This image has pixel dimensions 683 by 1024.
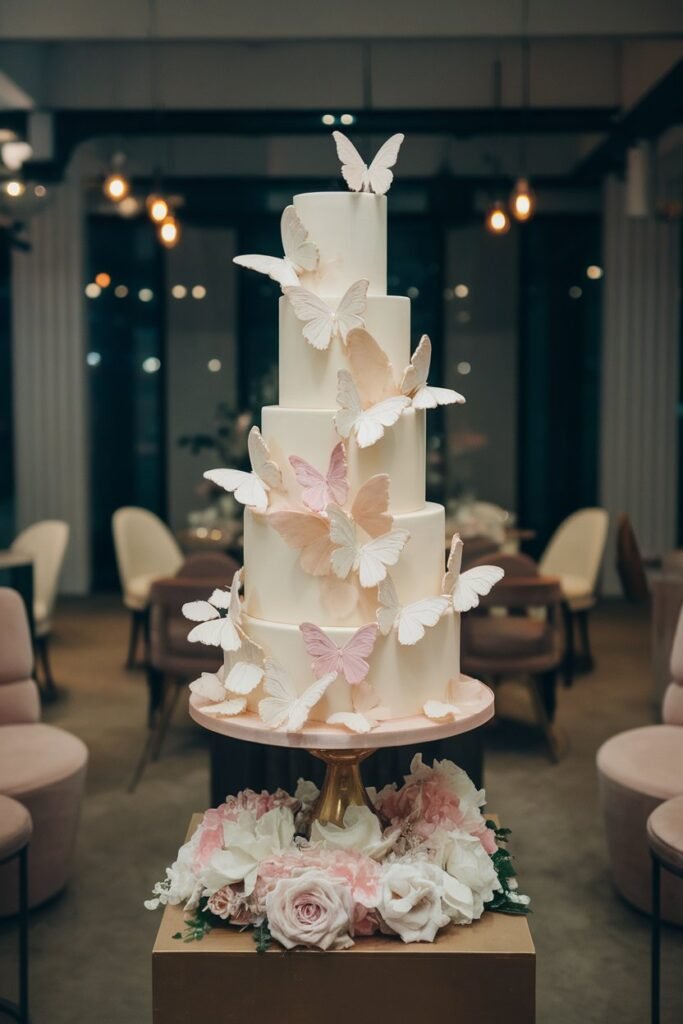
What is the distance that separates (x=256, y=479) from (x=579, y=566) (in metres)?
5.18

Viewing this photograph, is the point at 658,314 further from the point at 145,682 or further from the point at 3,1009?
the point at 3,1009

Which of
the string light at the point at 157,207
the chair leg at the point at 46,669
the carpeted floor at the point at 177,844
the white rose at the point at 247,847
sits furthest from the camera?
the string light at the point at 157,207

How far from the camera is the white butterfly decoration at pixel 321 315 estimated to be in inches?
93.1

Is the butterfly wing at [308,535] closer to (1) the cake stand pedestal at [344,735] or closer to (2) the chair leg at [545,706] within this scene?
(1) the cake stand pedestal at [344,735]

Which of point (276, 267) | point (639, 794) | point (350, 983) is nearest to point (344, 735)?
point (350, 983)

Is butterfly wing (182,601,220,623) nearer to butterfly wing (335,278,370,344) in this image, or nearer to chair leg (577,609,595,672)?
butterfly wing (335,278,370,344)

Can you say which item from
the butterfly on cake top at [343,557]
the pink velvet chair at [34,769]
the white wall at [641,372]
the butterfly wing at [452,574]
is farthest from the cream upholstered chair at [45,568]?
the white wall at [641,372]

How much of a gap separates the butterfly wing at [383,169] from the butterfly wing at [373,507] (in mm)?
603

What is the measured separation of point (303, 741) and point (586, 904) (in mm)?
2131

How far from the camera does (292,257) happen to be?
8.10ft

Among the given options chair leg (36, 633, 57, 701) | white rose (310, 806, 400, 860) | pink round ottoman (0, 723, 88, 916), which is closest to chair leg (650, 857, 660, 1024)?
white rose (310, 806, 400, 860)

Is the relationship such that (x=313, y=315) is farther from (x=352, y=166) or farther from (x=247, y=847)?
(x=247, y=847)

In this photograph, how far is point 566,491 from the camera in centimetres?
987

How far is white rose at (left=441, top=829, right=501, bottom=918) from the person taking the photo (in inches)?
91.5
